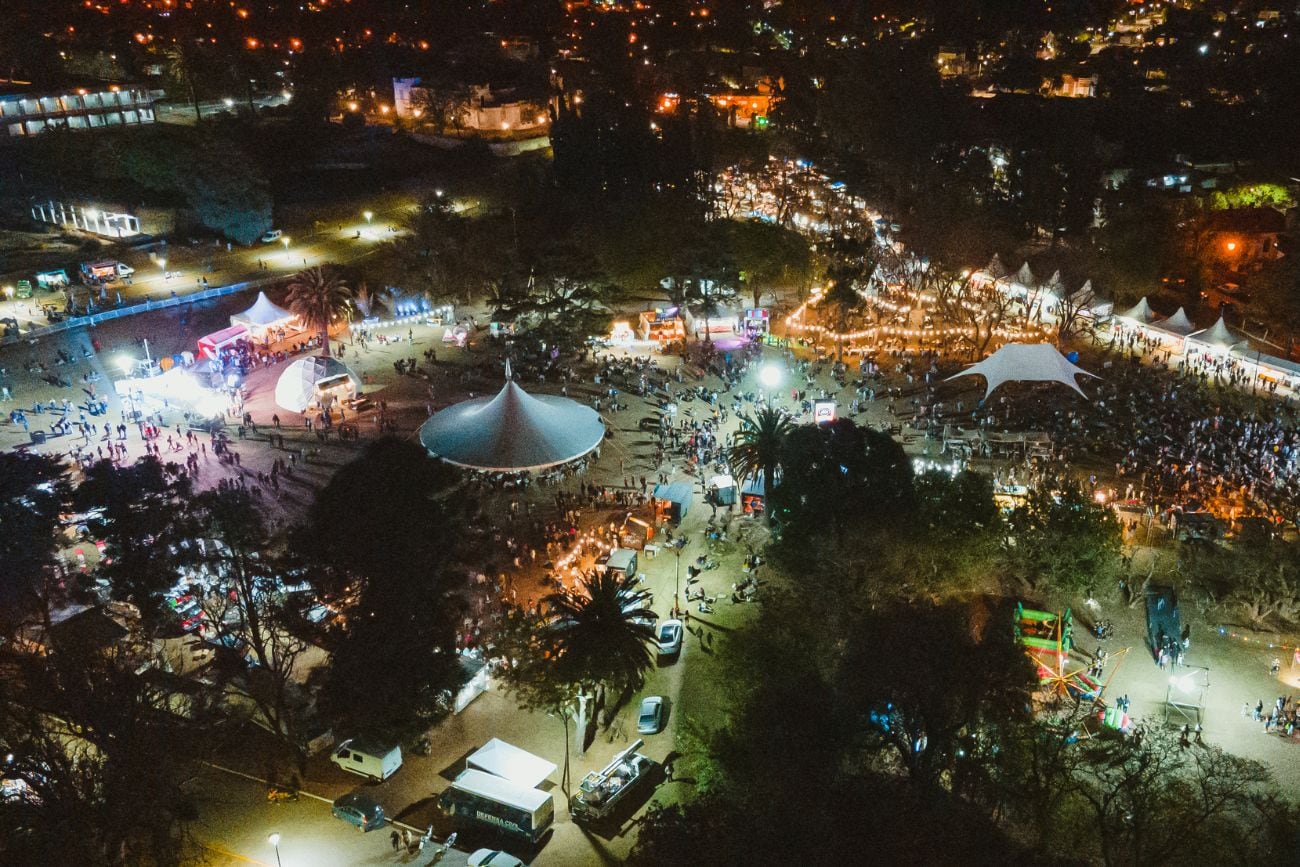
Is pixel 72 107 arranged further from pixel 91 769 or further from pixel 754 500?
pixel 91 769

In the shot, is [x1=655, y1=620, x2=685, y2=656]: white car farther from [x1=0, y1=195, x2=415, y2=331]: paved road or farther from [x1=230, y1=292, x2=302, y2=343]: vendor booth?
[x1=0, y1=195, x2=415, y2=331]: paved road

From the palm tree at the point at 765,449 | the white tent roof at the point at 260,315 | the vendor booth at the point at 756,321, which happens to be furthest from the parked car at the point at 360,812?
the vendor booth at the point at 756,321

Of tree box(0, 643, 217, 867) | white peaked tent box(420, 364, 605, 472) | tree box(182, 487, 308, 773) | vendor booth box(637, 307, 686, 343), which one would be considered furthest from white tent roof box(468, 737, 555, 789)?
vendor booth box(637, 307, 686, 343)

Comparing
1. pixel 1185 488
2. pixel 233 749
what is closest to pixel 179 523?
pixel 233 749

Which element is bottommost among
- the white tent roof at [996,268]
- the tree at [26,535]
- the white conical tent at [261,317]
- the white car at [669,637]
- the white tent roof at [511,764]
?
the white car at [669,637]

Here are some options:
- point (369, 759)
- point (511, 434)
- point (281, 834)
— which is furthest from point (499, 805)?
point (511, 434)

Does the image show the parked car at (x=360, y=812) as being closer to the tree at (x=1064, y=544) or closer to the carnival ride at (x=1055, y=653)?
the carnival ride at (x=1055, y=653)

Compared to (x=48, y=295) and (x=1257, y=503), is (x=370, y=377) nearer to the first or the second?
(x=48, y=295)
